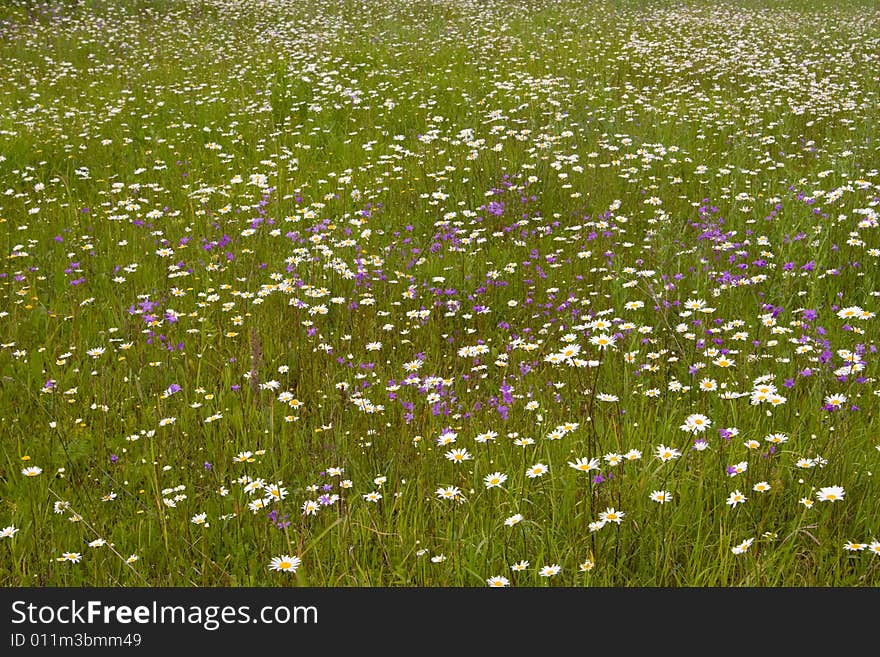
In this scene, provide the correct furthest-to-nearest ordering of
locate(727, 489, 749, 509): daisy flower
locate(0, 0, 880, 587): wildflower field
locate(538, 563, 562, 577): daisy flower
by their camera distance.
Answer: locate(0, 0, 880, 587): wildflower field, locate(727, 489, 749, 509): daisy flower, locate(538, 563, 562, 577): daisy flower

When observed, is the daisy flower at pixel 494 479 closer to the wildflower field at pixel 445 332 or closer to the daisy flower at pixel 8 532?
the wildflower field at pixel 445 332

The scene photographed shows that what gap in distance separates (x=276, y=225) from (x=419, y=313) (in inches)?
79.8

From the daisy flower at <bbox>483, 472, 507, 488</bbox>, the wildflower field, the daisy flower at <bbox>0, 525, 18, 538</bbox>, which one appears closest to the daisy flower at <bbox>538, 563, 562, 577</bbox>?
the wildflower field

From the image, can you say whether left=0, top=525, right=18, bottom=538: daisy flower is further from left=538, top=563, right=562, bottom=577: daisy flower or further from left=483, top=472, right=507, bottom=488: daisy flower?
left=538, top=563, right=562, bottom=577: daisy flower

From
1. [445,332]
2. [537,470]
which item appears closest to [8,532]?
[537,470]

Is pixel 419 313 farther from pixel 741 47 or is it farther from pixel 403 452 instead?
pixel 741 47

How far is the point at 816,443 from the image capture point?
9.59 feet

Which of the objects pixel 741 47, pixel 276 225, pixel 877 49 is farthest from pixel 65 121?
pixel 877 49

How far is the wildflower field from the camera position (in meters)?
2.64

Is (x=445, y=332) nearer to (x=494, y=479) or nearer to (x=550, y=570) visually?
(x=494, y=479)

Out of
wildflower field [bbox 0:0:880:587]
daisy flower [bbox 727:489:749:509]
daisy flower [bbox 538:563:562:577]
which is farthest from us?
wildflower field [bbox 0:0:880:587]

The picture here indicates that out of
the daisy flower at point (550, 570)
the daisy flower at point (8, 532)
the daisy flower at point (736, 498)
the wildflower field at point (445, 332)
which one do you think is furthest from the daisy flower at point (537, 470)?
the daisy flower at point (8, 532)

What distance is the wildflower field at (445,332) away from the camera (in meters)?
2.64

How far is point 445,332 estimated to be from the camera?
450cm
